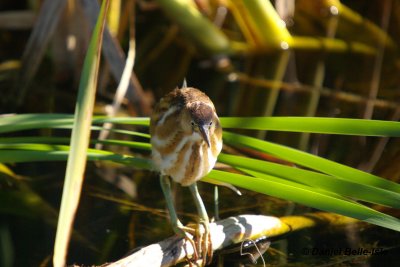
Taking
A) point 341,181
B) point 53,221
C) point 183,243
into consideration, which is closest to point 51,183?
point 53,221

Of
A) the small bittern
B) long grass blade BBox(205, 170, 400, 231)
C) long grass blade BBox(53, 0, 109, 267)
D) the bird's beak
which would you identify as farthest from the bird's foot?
long grass blade BBox(53, 0, 109, 267)

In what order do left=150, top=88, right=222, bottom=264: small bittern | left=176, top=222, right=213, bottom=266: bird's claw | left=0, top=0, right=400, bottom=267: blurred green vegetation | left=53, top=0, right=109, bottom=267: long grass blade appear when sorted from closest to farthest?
left=53, top=0, right=109, bottom=267: long grass blade → left=150, top=88, right=222, bottom=264: small bittern → left=176, top=222, right=213, bottom=266: bird's claw → left=0, top=0, right=400, bottom=267: blurred green vegetation

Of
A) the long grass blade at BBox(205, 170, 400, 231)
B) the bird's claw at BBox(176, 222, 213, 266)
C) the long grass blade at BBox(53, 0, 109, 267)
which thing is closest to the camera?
the long grass blade at BBox(53, 0, 109, 267)

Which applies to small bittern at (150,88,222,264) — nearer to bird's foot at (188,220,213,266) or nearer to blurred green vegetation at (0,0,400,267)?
bird's foot at (188,220,213,266)

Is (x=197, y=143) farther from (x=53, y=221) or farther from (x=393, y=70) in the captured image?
(x=393, y=70)

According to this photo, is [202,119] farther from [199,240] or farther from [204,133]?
[199,240]

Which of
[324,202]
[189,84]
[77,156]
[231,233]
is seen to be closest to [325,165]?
[324,202]

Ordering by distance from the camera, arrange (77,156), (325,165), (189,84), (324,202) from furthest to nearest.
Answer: (189,84)
(325,165)
(324,202)
(77,156)

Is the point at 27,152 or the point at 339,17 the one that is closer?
the point at 27,152
